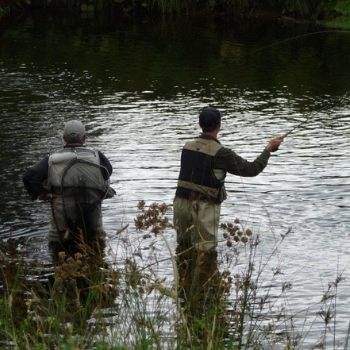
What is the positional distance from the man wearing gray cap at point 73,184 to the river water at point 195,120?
20.5 inches

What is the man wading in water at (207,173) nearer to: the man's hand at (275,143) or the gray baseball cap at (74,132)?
the man's hand at (275,143)

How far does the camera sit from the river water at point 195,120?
39.1ft

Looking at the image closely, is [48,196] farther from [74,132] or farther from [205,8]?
[205,8]

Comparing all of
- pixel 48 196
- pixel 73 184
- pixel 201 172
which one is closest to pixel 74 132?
pixel 73 184

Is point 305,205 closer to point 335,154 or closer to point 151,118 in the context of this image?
point 335,154

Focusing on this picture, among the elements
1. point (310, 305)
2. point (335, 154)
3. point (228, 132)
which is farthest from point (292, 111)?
point (310, 305)

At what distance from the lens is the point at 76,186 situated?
34.6ft

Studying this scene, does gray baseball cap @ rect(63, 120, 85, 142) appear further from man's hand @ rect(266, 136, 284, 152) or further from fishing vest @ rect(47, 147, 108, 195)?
man's hand @ rect(266, 136, 284, 152)

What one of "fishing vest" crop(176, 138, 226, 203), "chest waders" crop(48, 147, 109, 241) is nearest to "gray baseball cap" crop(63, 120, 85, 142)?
"chest waders" crop(48, 147, 109, 241)

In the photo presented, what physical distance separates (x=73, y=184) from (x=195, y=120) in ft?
32.2

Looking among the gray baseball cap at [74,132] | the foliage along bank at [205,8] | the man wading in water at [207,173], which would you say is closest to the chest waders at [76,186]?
the gray baseball cap at [74,132]

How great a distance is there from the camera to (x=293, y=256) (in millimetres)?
11516

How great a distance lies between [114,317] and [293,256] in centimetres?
453

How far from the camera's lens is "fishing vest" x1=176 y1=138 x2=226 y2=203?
34.1 feet
